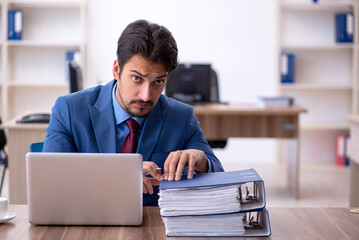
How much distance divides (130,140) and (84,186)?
51 cm

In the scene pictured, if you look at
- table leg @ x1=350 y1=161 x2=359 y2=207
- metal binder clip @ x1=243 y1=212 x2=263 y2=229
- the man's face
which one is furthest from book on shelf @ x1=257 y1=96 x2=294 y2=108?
metal binder clip @ x1=243 y1=212 x2=263 y2=229

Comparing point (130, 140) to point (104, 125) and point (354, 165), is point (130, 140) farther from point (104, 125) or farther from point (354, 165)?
point (354, 165)

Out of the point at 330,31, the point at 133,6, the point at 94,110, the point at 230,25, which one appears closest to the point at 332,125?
the point at 330,31

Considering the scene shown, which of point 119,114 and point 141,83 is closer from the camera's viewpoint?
point 141,83

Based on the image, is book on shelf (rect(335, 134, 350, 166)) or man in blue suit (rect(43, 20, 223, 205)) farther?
book on shelf (rect(335, 134, 350, 166))

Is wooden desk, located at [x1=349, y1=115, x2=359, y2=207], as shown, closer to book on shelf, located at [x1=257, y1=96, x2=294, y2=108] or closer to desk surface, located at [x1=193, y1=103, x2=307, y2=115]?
desk surface, located at [x1=193, y1=103, x2=307, y2=115]

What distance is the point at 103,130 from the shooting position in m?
1.80

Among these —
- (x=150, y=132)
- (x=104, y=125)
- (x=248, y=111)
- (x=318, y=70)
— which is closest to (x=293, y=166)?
(x=248, y=111)

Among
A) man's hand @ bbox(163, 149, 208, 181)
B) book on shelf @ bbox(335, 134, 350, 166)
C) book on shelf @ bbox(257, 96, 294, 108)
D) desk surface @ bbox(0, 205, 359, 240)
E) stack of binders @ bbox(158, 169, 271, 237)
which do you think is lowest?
book on shelf @ bbox(335, 134, 350, 166)

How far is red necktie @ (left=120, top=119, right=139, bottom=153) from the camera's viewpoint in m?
1.82

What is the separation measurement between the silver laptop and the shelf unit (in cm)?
414

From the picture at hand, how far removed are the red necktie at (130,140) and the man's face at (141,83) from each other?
0.30ft

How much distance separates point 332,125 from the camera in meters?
5.49

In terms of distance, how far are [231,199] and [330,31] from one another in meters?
4.76
